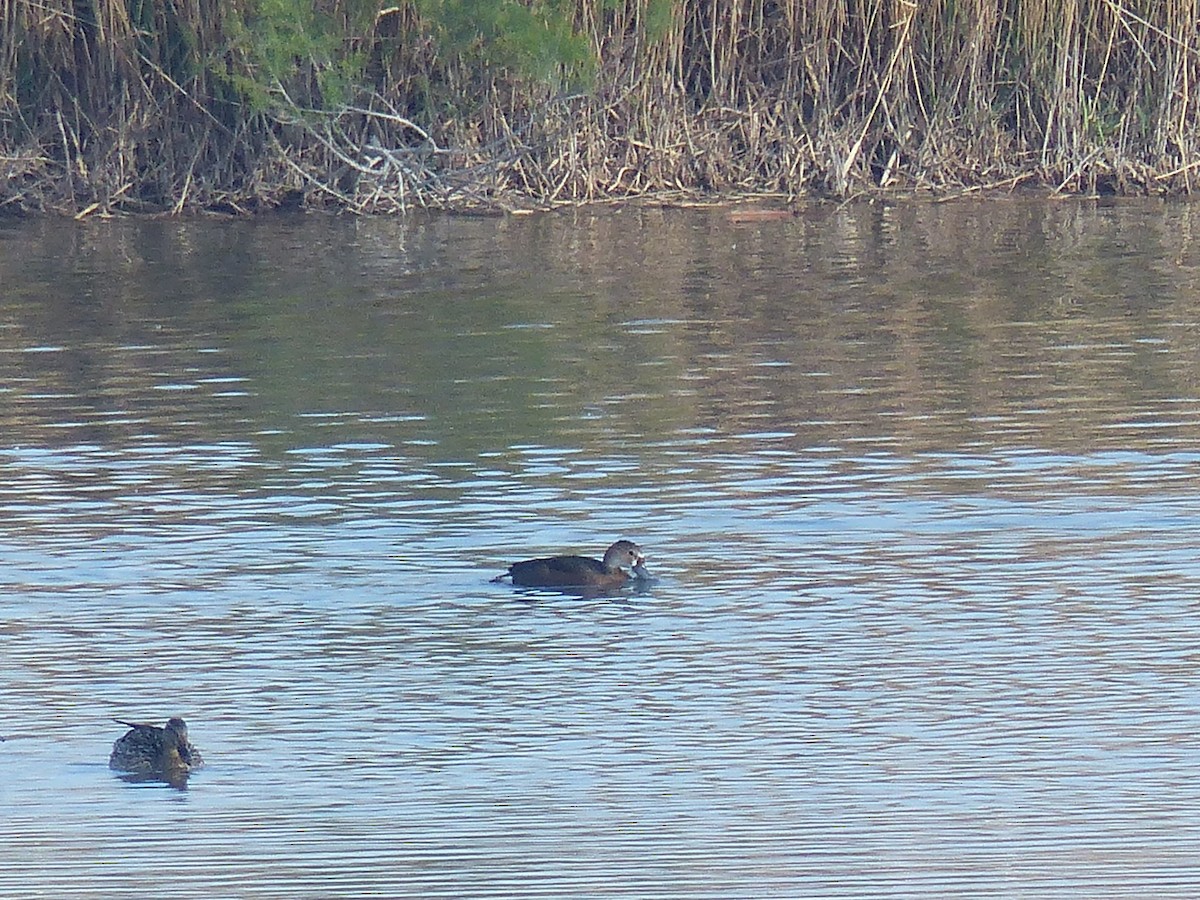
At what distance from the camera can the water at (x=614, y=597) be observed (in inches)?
237

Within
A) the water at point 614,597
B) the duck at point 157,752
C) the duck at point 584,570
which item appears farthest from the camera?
the duck at point 584,570

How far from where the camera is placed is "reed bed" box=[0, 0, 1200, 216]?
19125mm

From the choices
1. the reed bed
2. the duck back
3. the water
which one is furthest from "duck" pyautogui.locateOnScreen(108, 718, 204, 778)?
the reed bed

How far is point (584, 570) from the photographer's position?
836cm

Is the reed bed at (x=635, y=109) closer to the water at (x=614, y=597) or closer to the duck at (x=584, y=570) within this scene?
the water at (x=614, y=597)

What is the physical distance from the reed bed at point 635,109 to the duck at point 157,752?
12.6 meters

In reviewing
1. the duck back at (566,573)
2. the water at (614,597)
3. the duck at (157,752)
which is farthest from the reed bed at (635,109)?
the duck at (157,752)

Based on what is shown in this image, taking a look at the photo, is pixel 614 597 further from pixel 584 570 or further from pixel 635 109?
pixel 635 109

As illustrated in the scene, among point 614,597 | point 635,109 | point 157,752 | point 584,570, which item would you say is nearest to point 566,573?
point 584,570

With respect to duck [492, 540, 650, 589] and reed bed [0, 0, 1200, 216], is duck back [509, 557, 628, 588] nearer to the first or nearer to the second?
duck [492, 540, 650, 589]

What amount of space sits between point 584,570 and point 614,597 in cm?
13

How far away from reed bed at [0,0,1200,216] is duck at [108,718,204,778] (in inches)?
497

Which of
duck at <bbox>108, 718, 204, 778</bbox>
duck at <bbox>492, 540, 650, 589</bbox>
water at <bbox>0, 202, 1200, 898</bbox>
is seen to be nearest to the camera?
water at <bbox>0, 202, 1200, 898</bbox>

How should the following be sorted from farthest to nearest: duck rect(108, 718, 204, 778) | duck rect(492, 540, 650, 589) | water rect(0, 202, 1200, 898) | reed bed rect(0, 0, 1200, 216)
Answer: reed bed rect(0, 0, 1200, 216) < duck rect(492, 540, 650, 589) < duck rect(108, 718, 204, 778) < water rect(0, 202, 1200, 898)
